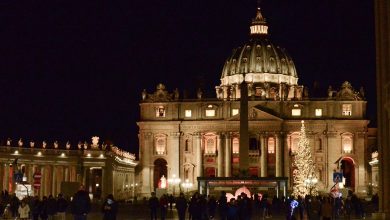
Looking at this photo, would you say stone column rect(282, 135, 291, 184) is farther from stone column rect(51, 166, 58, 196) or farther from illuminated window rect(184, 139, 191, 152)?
stone column rect(51, 166, 58, 196)

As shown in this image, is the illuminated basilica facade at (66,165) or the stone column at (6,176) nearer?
the stone column at (6,176)

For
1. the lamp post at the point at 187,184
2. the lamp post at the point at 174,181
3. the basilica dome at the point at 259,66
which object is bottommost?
the lamp post at the point at 187,184

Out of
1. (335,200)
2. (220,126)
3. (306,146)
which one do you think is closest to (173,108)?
(220,126)

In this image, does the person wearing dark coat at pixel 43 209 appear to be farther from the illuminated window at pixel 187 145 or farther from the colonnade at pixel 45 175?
the illuminated window at pixel 187 145

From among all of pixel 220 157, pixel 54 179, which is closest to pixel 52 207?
pixel 54 179

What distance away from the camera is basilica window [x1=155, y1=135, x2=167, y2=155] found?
440 feet

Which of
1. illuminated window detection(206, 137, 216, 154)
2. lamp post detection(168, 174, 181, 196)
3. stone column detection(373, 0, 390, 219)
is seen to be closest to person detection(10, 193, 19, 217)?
stone column detection(373, 0, 390, 219)

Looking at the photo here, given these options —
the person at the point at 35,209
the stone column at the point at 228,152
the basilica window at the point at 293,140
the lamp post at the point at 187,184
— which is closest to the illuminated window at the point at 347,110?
the basilica window at the point at 293,140

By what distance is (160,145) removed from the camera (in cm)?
13475

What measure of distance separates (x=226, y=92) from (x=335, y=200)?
115 meters

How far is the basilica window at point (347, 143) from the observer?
430ft

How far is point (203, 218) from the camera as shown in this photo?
42.0 meters

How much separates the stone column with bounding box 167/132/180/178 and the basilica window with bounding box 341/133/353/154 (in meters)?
26.7

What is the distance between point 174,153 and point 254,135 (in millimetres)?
13362
